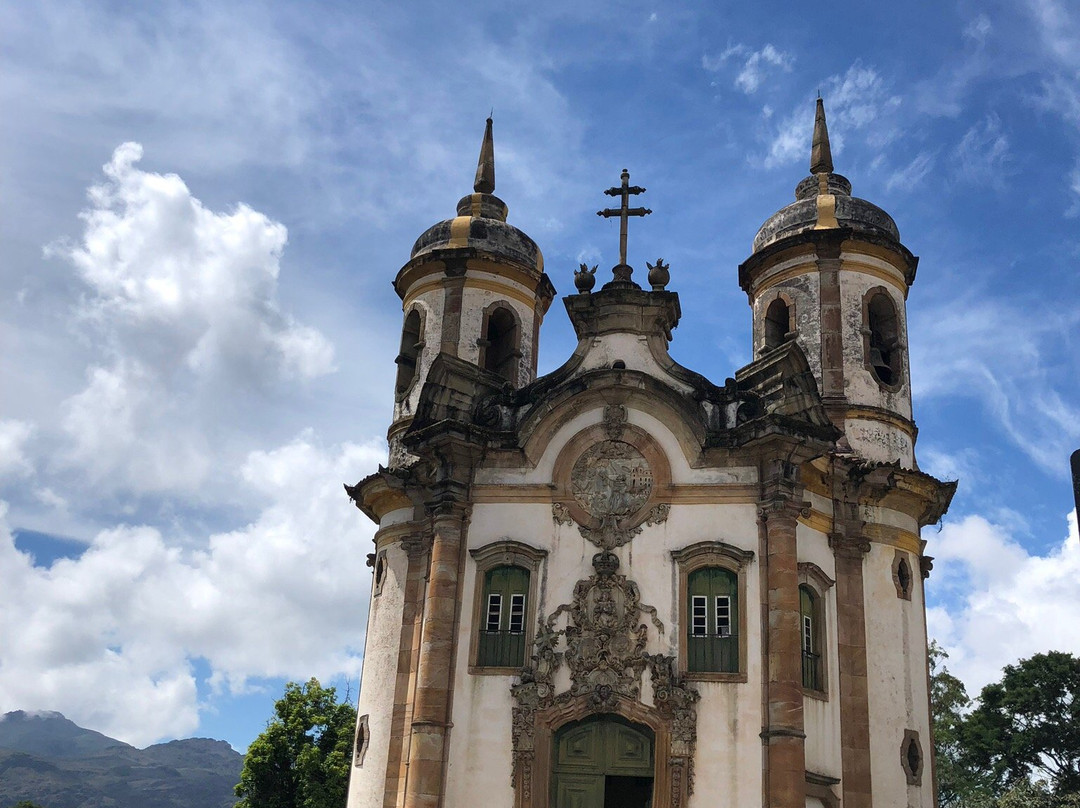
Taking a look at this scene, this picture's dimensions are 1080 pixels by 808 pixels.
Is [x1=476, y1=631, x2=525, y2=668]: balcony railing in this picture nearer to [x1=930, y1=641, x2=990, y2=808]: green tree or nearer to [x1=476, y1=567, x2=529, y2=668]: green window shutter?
[x1=476, y1=567, x2=529, y2=668]: green window shutter

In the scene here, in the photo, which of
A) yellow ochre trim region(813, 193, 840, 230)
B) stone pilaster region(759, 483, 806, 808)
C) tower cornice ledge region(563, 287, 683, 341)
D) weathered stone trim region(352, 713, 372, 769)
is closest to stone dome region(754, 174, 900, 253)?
Result: yellow ochre trim region(813, 193, 840, 230)

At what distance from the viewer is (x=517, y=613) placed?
20016 millimetres

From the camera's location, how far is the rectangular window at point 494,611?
20.1m

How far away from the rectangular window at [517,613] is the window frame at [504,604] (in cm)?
3

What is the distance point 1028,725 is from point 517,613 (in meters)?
33.1

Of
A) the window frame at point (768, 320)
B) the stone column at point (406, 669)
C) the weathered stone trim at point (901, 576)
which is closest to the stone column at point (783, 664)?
the weathered stone trim at point (901, 576)

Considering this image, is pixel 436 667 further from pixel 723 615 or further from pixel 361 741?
pixel 723 615

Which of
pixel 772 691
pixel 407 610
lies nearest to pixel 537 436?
pixel 407 610

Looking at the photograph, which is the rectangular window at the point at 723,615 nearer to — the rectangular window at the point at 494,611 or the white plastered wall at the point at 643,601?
the white plastered wall at the point at 643,601

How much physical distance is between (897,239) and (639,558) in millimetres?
10496

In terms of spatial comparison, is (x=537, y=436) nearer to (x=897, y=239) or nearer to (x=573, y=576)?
(x=573, y=576)

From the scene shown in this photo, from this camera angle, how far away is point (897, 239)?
25.1 metres

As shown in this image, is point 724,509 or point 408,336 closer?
point 724,509

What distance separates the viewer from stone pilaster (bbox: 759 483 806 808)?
17500mm
